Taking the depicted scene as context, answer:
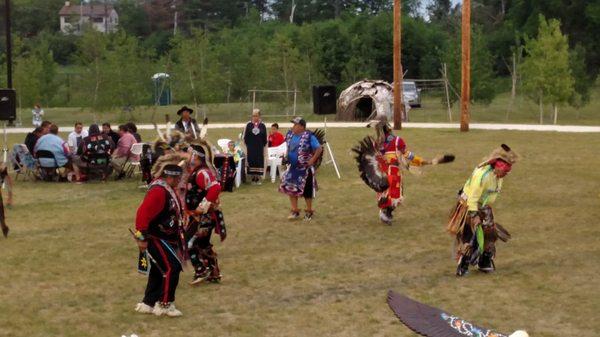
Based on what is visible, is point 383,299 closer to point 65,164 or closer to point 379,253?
point 379,253

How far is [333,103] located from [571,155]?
6086 mm

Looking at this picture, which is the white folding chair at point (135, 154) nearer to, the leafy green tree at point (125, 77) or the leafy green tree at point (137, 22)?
the leafy green tree at point (125, 77)

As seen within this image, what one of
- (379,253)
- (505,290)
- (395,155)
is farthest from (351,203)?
(505,290)

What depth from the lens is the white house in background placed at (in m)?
95.0

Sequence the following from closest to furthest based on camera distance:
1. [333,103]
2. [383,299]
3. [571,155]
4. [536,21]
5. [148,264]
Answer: [148,264] < [383,299] < [333,103] < [571,155] < [536,21]

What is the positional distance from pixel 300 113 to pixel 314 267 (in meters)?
32.6

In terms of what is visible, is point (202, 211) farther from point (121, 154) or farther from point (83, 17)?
point (83, 17)

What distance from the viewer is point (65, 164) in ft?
61.2

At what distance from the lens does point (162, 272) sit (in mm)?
8594

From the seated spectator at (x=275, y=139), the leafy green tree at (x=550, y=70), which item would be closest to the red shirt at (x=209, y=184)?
the seated spectator at (x=275, y=139)

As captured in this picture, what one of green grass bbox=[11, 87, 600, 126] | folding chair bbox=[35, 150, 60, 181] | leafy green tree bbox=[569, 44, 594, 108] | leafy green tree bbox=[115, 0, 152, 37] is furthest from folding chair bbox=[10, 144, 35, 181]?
leafy green tree bbox=[115, 0, 152, 37]

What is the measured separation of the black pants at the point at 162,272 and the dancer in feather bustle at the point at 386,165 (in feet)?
17.5

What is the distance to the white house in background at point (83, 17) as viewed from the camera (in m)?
95.0

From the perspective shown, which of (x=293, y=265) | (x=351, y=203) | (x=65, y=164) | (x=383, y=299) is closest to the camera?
(x=383, y=299)
